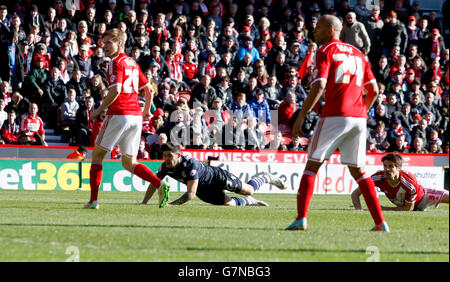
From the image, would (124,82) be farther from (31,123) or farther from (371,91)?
(31,123)

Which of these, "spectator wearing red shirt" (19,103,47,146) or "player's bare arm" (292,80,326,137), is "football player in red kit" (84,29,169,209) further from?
"spectator wearing red shirt" (19,103,47,146)

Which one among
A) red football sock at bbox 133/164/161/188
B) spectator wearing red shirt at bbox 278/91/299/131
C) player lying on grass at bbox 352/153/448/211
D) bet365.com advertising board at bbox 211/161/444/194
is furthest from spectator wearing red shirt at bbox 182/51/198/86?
red football sock at bbox 133/164/161/188

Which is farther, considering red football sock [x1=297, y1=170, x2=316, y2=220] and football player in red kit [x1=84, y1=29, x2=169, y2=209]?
football player in red kit [x1=84, y1=29, x2=169, y2=209]

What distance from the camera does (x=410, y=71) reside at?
2480cm

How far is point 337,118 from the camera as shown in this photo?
25.5 feet

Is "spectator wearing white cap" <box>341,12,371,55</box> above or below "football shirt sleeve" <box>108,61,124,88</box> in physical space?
below

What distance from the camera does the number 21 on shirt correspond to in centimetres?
782

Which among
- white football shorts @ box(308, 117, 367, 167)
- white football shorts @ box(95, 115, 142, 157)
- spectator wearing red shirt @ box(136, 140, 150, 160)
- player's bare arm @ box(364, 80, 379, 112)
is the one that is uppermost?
player's bare arm @ box(364, 80, 379, 112)

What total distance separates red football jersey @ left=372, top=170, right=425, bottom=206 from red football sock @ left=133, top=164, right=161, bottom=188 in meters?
3.40

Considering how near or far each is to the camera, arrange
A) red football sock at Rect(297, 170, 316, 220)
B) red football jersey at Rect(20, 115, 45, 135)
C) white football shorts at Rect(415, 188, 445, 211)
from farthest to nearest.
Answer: red football jersey at Rect(20, 115, 45, 135), white football shorts at Rect(415, 188, 445, 211), red football sock at Rect(297, 170, 316, 220)

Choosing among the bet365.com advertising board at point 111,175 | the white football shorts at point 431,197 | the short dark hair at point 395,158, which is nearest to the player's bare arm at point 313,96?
the short dark hair at point 395,158

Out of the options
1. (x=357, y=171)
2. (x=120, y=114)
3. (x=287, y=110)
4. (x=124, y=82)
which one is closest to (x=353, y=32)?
(x=287, y=110)

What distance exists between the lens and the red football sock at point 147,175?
10625 millimetres

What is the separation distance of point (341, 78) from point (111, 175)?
12207mm
